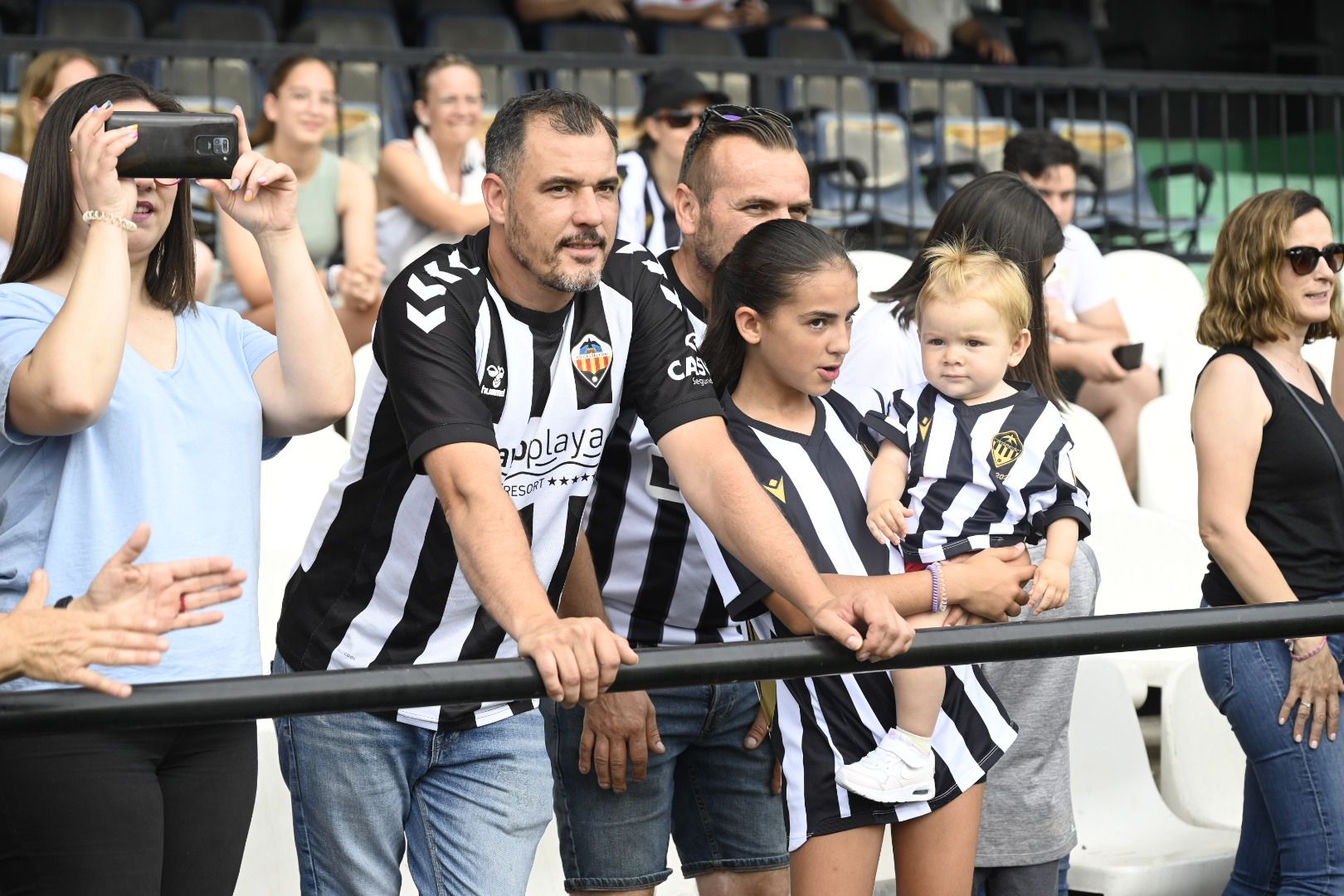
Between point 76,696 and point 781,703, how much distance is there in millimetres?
1092

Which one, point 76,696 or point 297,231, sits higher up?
point 297,231

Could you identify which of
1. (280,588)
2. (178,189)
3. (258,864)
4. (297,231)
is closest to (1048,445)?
(297,231)

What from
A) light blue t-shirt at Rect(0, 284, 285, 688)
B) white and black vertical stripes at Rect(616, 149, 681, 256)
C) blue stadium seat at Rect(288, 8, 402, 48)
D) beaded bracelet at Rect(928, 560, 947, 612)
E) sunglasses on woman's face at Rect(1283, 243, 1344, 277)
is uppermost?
blue stadium seat at Rect(288, 8, 402, 48)

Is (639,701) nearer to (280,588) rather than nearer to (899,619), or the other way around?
(899,619)

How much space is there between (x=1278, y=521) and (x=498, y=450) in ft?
5.27

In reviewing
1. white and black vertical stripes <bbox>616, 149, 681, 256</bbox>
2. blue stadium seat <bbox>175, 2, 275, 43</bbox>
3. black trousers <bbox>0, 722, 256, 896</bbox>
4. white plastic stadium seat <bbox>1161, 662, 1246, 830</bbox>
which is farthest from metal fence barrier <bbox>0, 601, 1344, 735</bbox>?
blue stadium seat <bbox>175, 2, 275, 43</bbox>

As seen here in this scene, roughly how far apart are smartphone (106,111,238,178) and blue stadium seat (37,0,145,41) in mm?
5772

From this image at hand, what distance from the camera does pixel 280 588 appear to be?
374 cm

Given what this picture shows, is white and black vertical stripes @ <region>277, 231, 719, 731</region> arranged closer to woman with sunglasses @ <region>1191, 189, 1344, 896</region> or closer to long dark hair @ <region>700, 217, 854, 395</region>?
long dark hair @ <region>700, 217, 854, 395</region>

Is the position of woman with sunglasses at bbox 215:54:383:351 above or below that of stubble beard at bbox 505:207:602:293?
above

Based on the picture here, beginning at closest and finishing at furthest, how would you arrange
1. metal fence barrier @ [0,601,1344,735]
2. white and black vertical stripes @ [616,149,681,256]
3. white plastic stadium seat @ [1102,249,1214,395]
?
metal fence barrier @ [0,601,1344,735], white and black vertical stripes @ [616,149,681,256], white plastic stadium seat @ [1102,249,1214,395]

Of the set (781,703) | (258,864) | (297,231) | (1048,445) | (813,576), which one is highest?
(297,231)

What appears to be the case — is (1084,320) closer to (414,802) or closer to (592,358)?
(592,358)

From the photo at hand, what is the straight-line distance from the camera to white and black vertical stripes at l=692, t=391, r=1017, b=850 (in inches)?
93.4
